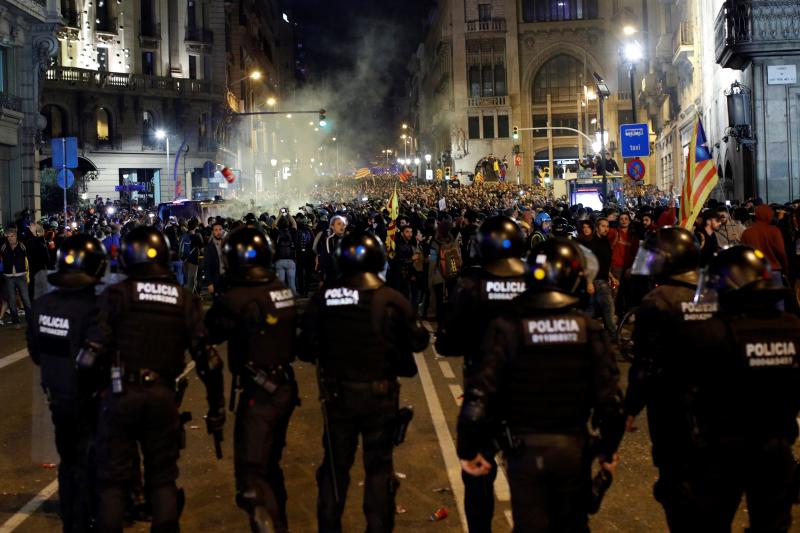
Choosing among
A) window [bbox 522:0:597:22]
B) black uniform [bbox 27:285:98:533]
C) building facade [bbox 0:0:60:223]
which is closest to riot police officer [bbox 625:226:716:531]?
black uniform [bbox 27:285:98:533]

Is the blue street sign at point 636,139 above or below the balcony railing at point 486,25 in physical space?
below

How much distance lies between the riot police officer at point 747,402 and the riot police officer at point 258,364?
235 cm

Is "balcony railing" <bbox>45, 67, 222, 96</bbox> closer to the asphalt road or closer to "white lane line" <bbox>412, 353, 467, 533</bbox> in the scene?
"white lane line" <bbox>412, 353, 467, 533</bbox>

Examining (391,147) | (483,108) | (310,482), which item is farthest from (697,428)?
(391,147)

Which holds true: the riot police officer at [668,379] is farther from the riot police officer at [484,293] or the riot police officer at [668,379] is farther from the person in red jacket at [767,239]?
the person in red jacket at [767,239]

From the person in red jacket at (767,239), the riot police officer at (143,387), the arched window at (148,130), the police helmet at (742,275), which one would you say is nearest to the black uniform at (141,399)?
the riot police officer at (143,387)

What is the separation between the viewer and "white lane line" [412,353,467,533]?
611 cm

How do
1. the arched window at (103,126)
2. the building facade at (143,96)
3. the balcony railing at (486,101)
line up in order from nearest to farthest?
the building facade at (143,96) → the arched window at (103,126) → the balcony railing at (486,101)

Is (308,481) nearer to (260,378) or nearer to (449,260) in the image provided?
(260,378)

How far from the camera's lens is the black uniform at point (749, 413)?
390 cm

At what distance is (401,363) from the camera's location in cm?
502

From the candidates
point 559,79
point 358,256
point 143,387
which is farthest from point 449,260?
point 559,79

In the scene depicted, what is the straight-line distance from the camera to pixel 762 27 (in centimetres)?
2214

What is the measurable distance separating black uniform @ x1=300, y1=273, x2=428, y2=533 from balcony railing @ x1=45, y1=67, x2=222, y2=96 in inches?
1830
